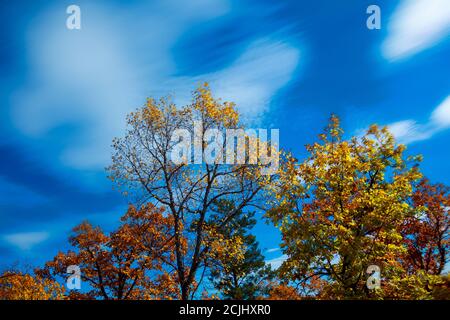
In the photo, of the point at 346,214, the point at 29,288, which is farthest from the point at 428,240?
the point at 29,288

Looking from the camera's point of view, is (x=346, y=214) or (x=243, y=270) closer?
(x=346, y=214)

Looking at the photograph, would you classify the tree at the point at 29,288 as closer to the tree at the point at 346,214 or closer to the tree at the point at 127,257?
the tree at the point at 127,257

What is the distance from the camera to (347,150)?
1847 centimetres

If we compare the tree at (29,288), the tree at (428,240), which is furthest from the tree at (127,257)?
the tree at (428,240)

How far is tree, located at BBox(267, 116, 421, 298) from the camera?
16312mm

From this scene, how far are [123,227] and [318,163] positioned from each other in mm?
17004

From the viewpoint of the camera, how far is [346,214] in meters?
17.1

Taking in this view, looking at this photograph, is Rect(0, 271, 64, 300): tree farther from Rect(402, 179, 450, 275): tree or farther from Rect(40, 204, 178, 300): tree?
Rect(402, 179, 450, 275): tree

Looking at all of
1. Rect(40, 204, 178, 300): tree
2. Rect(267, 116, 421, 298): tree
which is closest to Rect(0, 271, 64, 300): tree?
Rect(40, 204, 178, 300): tree

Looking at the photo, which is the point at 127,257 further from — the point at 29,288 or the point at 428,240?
the point at 428,240

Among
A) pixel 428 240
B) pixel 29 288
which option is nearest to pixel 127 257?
pixel 29 288

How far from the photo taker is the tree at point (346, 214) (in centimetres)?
1631

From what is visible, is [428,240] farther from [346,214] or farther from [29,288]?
[29,288]
